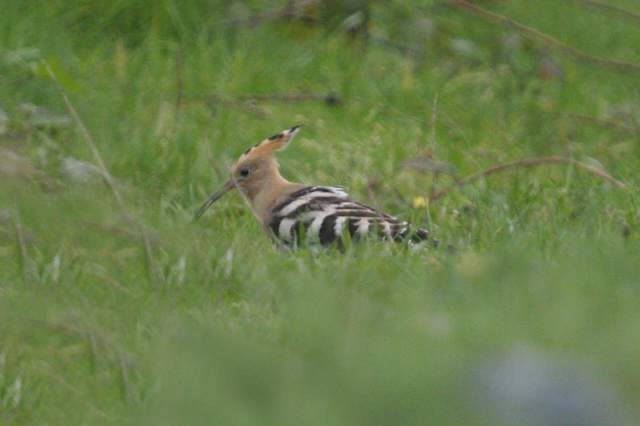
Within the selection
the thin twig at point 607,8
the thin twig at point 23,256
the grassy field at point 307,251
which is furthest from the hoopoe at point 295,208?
the thin twig at point 607,8

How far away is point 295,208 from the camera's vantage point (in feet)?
17.6

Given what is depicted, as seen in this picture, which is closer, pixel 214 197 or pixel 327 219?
pixel 327 219

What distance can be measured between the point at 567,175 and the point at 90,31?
2762mm

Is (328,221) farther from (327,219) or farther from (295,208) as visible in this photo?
(295,208)

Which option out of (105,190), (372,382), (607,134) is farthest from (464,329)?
(607,134)

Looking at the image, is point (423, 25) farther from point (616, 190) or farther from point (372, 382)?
point (372, 382)

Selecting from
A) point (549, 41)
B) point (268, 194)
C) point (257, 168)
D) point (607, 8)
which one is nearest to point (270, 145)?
point (257, 168)

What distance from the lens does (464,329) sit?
7.66 ft

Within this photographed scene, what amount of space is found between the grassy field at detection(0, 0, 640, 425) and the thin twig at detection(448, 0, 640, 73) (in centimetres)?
7

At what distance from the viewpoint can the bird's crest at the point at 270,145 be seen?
592cm

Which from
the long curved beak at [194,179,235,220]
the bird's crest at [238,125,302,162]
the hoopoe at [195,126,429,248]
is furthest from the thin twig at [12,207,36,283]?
the bird's crest at [238,125,302,162]

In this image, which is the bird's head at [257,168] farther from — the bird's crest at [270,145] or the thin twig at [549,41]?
the thin twig at [549,41]

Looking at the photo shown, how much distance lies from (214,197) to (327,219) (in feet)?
2.52

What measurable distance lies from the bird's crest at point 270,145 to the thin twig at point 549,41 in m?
1.86
